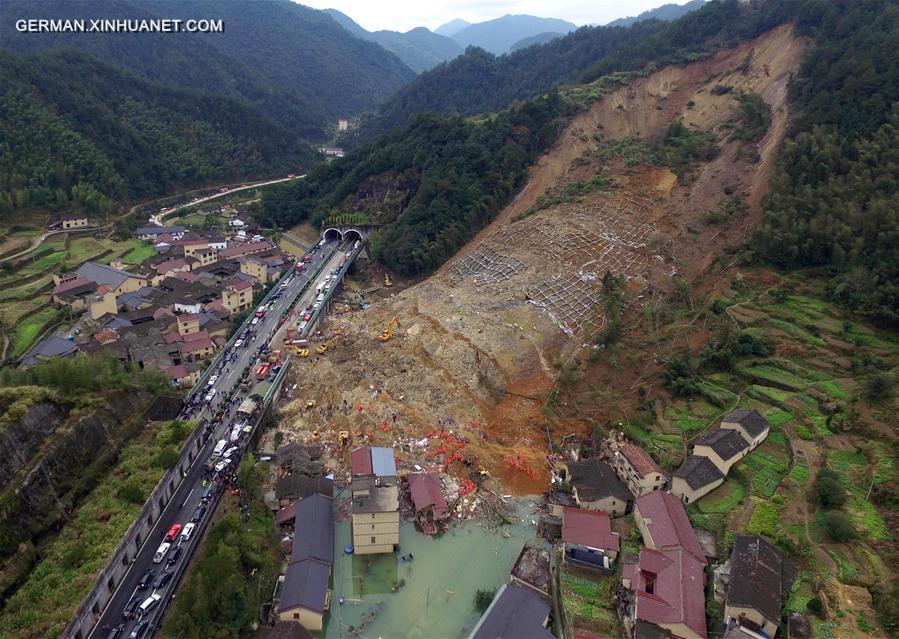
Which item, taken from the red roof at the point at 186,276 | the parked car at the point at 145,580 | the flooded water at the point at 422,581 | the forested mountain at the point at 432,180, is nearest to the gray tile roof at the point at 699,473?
the flooded water at the point at 422,581

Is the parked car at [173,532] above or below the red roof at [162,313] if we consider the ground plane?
above

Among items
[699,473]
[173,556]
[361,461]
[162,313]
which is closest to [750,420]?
[699,473]

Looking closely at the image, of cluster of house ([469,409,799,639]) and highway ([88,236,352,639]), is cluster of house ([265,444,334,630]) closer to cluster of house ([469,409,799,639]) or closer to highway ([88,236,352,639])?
highway ([88,236,352,639])

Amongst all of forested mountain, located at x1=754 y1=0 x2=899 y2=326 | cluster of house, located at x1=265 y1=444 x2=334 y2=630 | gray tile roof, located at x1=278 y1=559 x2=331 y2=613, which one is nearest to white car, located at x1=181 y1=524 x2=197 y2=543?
cluster of house, located at x1=265 y1=444 x2=334 y2=630

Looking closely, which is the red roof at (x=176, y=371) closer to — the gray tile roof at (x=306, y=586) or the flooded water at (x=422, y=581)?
the flooded water at (x=422, y=581)

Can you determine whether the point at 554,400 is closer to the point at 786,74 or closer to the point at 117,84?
the point at 786,74

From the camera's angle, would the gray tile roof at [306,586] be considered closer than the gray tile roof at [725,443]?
Yes
